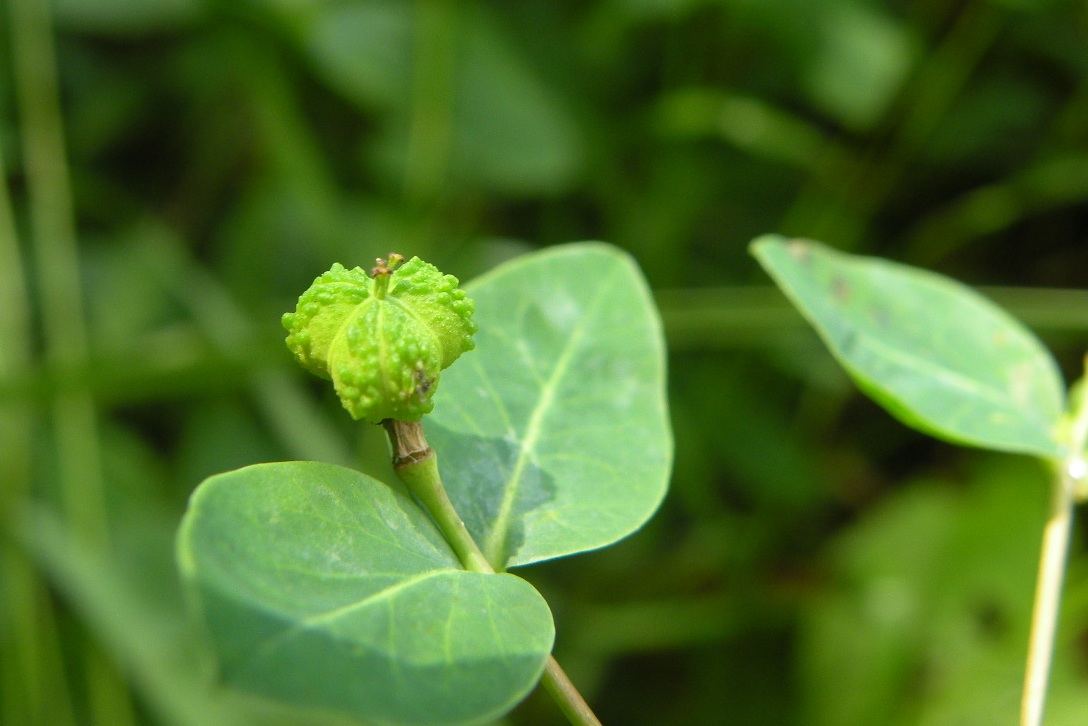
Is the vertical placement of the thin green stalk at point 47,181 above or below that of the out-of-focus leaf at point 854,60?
below

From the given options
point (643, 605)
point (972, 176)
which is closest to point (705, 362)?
point (643, 605)

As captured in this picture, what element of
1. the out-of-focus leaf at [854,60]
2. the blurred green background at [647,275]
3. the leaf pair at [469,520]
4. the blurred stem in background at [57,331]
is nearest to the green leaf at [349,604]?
the leaf pair at [469,520]

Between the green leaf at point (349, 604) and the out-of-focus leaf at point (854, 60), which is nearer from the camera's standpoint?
the green leaf at point (349, 604)

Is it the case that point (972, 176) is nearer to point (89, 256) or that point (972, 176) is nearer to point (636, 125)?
point (636, 125)

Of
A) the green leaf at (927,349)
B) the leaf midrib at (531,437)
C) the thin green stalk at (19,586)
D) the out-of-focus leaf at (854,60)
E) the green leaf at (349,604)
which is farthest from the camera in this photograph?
the out-of-focus leaf at (854,60)


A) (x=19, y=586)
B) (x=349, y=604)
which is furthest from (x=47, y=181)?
(x=349, y=604)

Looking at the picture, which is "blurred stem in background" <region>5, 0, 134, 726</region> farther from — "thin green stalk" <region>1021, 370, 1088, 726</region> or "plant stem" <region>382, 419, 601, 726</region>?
"thin green stalk" <region>1021, 370, 1088, 726</region>

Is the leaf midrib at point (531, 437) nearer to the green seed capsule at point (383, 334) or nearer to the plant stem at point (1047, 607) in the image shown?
the green seed capsule at point (383, 334)

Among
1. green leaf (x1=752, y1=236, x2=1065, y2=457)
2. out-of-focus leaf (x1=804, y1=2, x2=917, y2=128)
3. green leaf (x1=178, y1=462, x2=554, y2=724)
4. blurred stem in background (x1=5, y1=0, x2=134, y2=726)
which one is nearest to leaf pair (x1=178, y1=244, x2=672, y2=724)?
green leaf (x1=178, y1=462, x2=554, y2=724)
